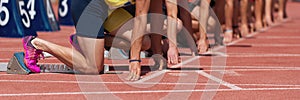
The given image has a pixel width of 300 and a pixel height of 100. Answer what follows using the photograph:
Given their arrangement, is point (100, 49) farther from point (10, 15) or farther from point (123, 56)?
point (10, 15)

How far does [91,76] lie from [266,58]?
3496 millimetres

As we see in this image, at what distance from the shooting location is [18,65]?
888 cm

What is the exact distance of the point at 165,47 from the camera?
32.4ft

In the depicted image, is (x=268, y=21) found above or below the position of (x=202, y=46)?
above

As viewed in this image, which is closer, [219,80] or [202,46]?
[219,80]

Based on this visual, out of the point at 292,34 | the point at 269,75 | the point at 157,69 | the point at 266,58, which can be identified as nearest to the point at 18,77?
the point at 157,69

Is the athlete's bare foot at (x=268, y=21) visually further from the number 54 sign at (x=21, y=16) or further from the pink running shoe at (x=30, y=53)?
the pink running shoe at (x=30, y=53)

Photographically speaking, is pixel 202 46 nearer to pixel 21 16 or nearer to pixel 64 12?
pixel 21 16

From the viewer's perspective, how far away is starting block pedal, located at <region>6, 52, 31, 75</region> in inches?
A: 348

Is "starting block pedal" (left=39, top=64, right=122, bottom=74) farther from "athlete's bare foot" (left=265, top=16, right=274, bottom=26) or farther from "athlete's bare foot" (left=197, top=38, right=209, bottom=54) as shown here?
"athlete's bare foot" (left=265, top=16, right=274, bottom=26)

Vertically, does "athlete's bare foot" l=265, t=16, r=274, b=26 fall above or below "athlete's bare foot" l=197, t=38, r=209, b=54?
above

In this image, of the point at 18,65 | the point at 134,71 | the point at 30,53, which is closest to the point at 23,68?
the point at 18,65

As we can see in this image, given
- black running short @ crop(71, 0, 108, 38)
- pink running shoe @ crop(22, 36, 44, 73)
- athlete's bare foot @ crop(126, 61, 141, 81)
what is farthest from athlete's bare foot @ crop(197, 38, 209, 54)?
pink running shoe @ crop(22, 36, 44, 73)

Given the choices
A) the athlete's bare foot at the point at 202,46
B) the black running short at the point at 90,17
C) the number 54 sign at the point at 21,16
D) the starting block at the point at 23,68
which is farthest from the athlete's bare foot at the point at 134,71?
the number 54 sign at the point at 21,16
